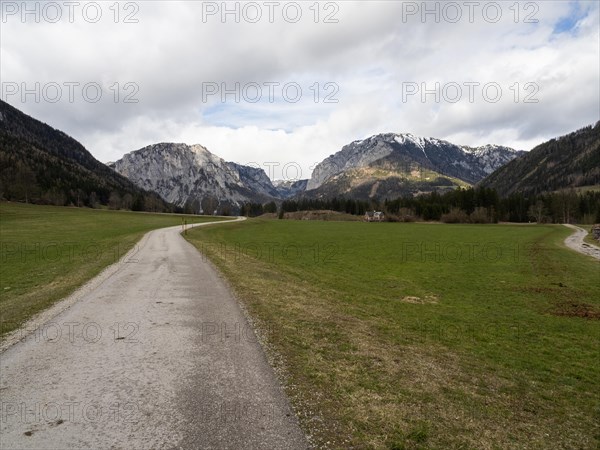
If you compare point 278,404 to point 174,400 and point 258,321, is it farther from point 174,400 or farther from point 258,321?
point 258,321

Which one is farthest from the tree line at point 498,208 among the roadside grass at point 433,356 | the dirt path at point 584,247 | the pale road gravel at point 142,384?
the pale road gravel at point 142,384

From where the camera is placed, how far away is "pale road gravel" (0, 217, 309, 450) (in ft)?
19.9

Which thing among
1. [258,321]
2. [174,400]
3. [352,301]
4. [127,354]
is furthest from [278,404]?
[352,301]

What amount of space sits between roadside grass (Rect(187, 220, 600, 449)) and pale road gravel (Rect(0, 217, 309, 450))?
2.93ft

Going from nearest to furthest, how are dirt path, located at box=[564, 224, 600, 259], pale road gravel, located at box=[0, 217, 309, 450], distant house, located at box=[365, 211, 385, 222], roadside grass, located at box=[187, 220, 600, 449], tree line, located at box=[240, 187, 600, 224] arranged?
pale road gravel, located at box=[0, 217, 309, 450] < roadside grass, located at box=[187, 220, 600, 449] < dirt path, located at box=[564, 224, 600, 259] < tree line, located at box=[240, 187, 600, 224] < distant house, located at box=[365, 211, 385, 222]

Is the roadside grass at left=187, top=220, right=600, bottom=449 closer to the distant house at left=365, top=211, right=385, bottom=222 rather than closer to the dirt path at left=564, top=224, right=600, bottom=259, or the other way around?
the dirt path at left=564, top=224, right=600, bottom=259

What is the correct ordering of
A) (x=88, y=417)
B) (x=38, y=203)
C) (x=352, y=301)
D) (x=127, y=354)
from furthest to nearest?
(x=38, y=203)
(x=352, y=301)
(x=127, y=354)
(x=88, y=417)

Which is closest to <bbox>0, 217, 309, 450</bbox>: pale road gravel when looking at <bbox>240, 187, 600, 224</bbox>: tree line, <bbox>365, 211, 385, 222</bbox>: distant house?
<bbox>240, 187, 600, 224</bbox>: tree line

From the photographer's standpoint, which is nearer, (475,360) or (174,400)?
(174,400)

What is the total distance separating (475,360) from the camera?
11461 mm

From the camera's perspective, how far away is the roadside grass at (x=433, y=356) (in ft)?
22.4

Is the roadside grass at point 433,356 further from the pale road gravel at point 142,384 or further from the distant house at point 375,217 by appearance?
the distant house at point 375,217

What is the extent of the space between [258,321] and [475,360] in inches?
294

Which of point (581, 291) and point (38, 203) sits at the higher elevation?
point (38, 203)
